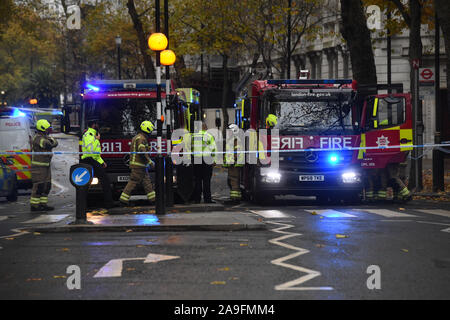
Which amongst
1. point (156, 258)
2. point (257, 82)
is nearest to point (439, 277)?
point (156, 258)

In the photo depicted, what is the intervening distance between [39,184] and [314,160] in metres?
5.88

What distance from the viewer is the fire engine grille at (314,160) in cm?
1767

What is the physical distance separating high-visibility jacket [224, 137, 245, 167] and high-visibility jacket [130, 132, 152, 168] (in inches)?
93.3

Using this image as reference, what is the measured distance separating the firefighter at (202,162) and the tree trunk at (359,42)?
785cm

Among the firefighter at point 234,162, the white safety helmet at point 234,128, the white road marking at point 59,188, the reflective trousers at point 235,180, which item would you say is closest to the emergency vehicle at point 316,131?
the white safety helmet at point 234,128

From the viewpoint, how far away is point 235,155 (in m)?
18.6

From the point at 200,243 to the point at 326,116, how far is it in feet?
24.9

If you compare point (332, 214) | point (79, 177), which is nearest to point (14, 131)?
point (79, 177)

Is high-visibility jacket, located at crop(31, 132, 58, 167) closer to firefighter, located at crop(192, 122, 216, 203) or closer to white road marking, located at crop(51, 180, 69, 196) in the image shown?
firefighter, located at crop(192, 122, 216, 203)

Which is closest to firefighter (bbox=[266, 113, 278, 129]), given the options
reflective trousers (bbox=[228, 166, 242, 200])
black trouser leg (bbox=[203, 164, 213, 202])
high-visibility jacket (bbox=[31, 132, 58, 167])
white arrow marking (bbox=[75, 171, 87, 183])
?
reflective trousers (bbox=[228, 166, 242, 200])

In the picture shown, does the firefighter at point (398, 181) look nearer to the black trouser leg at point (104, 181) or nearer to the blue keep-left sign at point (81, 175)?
the black trouser leg at point (104, 181)

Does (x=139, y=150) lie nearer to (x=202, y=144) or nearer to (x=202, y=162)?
(x=202, y=144)

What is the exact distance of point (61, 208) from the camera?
18359mm
